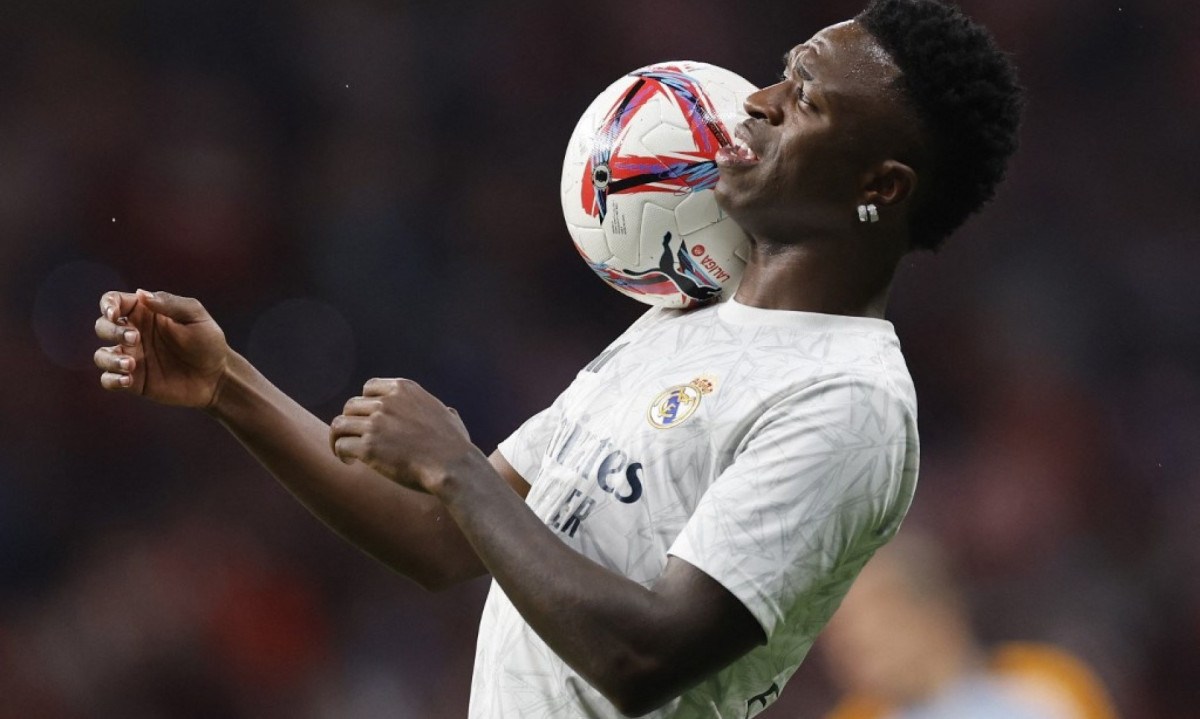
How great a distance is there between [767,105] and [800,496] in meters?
0.80

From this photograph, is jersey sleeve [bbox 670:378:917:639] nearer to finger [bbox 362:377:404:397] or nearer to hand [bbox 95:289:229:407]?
→ finger [bbox 362:377:404:397]

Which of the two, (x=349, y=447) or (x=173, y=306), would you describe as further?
(x=173, y=306)

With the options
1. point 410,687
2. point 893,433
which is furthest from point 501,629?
point 410,687

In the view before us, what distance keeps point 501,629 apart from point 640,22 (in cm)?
417

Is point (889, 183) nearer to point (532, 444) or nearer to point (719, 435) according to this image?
point (719, 435)

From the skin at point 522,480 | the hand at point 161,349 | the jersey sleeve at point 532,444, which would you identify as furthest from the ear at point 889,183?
the hand at point 161,349

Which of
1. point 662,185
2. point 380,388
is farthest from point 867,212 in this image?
point 380,388

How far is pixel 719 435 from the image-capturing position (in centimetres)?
246

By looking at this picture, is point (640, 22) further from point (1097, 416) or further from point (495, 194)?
point (1097, 416)

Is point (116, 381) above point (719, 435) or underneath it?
above

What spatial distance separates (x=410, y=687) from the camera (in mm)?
5695

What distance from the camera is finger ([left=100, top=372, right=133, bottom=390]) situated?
9.04 ft

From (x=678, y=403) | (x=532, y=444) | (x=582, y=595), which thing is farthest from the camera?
(x=532, y=444)

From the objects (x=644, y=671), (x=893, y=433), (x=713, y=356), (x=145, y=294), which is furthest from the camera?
(x=145, y=294)
